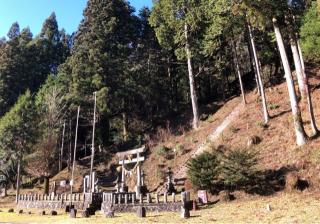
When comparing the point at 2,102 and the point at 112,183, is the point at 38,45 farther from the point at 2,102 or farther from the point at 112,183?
the point at 112,183

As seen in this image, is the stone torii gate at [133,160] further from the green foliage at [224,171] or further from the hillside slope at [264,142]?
the green foliage at [224,171]

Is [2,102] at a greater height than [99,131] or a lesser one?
greater

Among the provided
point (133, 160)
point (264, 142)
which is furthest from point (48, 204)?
point (264, 142)

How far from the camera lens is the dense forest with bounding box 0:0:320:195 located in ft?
124

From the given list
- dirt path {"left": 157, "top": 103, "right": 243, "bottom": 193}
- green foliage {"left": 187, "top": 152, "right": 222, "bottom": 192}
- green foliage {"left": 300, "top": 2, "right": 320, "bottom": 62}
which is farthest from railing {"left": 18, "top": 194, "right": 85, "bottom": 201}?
green foliage {"left": 300, "top": 2, "right": 320, "bottom": 62}

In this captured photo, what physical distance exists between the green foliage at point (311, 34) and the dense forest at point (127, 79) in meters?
0.33

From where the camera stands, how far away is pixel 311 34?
92.5ft

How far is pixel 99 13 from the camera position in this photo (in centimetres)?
4759

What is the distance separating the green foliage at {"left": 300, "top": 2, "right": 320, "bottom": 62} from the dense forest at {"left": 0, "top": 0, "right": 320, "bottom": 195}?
0.33 m

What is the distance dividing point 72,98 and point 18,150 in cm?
778

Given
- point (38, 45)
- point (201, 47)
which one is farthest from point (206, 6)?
point (38, 45)

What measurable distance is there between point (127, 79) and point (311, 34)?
2016 cm

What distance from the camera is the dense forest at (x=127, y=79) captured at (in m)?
37.8

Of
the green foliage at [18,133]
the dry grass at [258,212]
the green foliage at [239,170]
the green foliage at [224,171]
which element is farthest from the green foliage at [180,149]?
the green foliage at [18,133]
